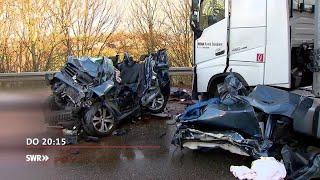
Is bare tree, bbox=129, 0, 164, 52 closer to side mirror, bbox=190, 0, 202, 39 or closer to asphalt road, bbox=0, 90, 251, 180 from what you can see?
side mirror, bbox=190, 0, 202, 39

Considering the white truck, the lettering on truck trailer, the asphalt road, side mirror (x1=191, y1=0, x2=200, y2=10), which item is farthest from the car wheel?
the lettering on truck trailer

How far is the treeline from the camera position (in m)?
13.2

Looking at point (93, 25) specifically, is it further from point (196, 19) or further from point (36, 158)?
point (36, 158)

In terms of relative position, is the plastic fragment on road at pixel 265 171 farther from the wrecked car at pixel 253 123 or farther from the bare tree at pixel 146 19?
the bare tree at pixel 146 19

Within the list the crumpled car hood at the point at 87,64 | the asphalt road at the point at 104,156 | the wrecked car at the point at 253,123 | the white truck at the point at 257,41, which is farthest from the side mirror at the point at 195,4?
the wrecked car at the point at 253,123

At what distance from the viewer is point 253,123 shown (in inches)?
218

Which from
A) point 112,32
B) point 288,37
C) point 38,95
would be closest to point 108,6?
point 112,32

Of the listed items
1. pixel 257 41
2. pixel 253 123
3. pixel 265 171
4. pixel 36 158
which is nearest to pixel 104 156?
pixel 36 158

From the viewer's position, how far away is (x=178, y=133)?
6.00m

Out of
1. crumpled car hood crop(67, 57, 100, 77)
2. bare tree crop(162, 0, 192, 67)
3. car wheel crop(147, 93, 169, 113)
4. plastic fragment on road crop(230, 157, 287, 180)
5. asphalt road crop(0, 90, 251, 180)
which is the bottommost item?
asphalt road crop(0, 90, 251, 180)

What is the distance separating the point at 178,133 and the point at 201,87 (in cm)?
244

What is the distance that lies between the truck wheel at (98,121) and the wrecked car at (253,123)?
160 cm

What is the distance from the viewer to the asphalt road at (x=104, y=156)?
5.48 meters

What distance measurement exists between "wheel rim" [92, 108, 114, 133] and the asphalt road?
16 centimetres
